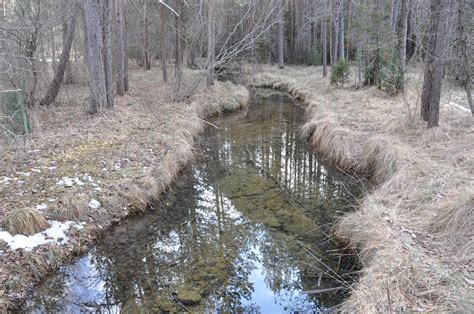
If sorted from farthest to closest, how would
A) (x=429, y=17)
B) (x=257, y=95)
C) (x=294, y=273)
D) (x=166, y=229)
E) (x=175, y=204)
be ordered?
(x=257, y=95)
(x=429, y=17)
(x=175, y=204)
(x=166, y=229)
(x=294, y=273)

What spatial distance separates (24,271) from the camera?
16.8ft

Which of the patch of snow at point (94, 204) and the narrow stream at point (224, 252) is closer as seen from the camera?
the narrow stream at point (224, 252)

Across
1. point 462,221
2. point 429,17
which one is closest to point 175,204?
point 462,221

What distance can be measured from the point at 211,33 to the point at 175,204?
9663mm

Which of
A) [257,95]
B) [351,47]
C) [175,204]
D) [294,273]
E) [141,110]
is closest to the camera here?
[294,273]

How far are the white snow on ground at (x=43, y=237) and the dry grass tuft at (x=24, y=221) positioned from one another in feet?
0.23

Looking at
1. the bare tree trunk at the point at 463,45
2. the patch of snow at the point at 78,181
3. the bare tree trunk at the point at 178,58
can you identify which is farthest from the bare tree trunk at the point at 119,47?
the bare tree trunk at the point at 463,45

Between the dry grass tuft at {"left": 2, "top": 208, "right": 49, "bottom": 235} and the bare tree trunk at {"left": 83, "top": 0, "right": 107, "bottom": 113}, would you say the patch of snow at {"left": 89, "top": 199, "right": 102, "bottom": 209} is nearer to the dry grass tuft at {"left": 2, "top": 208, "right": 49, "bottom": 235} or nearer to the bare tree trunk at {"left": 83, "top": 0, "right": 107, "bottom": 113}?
the dry grass tuft at {"left": 2, "top": 208, "right": 49, "bottom": 235}

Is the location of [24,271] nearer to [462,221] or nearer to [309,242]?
[309,242]

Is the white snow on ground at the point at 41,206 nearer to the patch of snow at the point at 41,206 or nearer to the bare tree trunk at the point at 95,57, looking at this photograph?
the patch of snow at the point at 41,206

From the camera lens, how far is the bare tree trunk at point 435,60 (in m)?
8.38

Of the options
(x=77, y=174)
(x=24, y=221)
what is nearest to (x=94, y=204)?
(x=77, y=174)

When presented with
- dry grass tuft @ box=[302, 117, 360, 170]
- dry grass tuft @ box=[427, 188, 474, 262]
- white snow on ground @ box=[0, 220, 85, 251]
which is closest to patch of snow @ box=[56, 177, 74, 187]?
white snow on ground @ box=[0, 220, 85, 251]

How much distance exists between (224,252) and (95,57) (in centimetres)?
765
